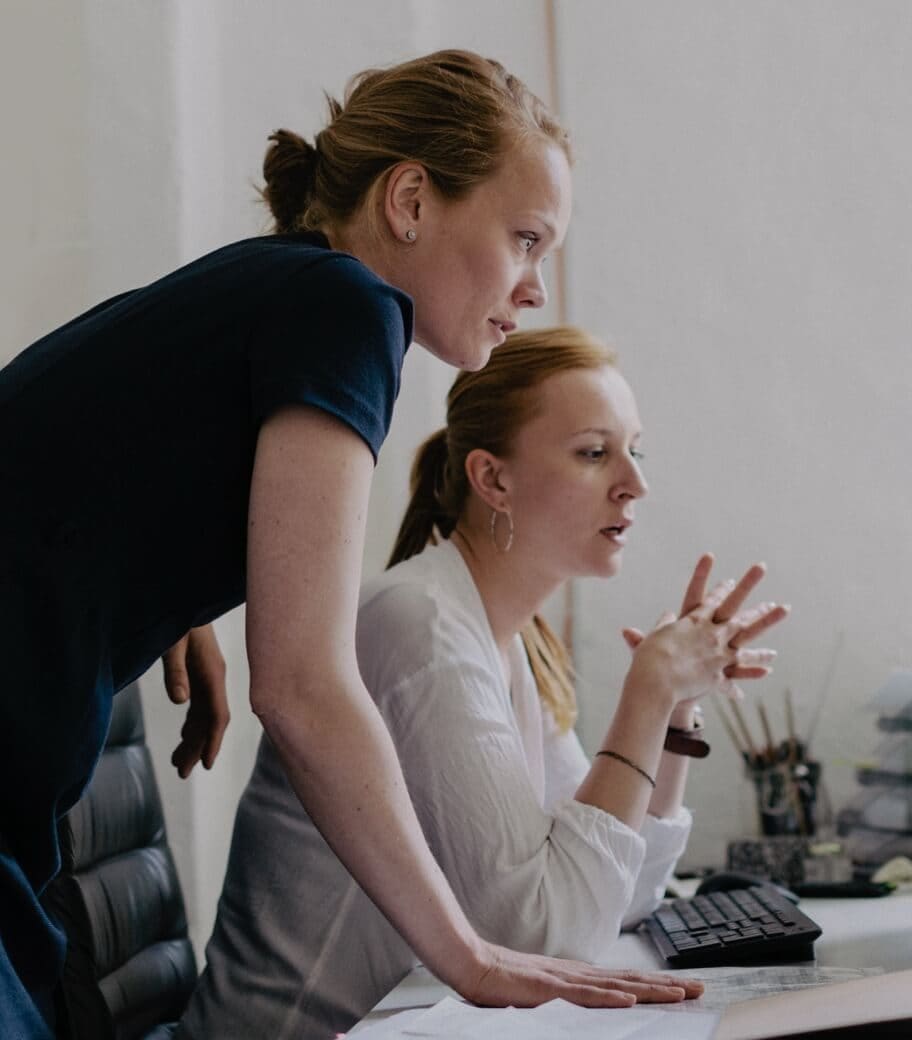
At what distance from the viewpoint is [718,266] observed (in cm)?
242

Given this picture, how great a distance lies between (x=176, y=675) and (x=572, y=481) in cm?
57

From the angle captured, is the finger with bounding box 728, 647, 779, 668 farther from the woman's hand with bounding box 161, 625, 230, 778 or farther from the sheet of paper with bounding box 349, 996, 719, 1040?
the sheet of paper with bounding box 349, 996, 719, 1040

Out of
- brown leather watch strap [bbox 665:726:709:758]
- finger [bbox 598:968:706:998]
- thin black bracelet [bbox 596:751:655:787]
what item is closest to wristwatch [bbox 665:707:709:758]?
brown leather watch strap [bbox 665:726:709:758]

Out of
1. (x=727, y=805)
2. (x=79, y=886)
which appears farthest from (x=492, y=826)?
(x=727, y=805)

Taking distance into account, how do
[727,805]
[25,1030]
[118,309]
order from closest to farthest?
[25,1030], [118,309], [727,805]

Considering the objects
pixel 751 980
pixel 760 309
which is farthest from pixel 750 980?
pixel 760 309

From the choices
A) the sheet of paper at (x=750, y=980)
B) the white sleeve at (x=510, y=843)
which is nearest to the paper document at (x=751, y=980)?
the sheet of paper at (x=750, y=980)

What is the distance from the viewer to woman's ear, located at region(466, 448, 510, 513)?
162 centimetres

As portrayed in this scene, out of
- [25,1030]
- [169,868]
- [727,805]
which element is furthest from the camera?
[727,805]

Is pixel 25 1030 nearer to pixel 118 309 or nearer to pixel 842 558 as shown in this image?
pixel 118 309

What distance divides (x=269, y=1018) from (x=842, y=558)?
146 centimetres

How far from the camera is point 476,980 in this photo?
815 millimetres

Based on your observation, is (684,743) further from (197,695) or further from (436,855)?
(197,695)

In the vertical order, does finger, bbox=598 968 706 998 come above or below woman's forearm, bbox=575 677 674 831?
below
